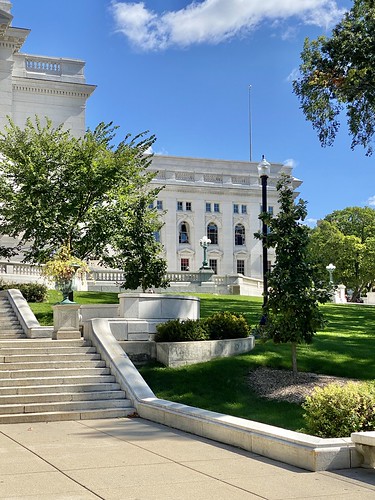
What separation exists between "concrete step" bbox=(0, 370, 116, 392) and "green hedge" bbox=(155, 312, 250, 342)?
8.63 feet

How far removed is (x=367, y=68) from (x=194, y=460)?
1961 centimetres

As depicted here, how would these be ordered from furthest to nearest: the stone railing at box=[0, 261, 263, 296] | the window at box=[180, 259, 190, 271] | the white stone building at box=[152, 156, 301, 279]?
the window at box=[180, 259, 190, 271] < the white stone building at box=[152, 156, 301, 279] < the stone railing at box=[0, 261, 263, 296]

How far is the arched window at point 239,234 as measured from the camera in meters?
85.9

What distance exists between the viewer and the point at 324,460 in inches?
326

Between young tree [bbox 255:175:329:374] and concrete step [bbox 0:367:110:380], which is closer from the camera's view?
concrete step [bbox 0:367:110:380]

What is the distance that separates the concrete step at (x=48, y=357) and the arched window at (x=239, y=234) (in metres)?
70.5

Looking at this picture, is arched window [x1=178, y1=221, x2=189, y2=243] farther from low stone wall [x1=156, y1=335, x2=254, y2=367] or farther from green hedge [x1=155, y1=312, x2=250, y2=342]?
low stone wall [x1=156, y1=335, x2=254, y2=367]

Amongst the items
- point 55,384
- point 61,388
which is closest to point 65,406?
point 61,388

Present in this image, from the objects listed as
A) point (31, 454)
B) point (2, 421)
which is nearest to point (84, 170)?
point (2, 421)

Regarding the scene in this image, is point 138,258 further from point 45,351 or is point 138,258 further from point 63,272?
point 45,351

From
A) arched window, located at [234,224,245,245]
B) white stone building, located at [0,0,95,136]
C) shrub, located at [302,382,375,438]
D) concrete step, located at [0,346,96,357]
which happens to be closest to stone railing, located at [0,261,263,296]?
concrete step, located at [0,346,96,357]

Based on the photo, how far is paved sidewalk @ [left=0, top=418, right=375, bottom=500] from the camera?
7.21 m

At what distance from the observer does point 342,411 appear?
9242 mm

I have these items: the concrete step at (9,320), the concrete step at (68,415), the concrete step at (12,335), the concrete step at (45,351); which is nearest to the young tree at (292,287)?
the concrete step at (68,415)
